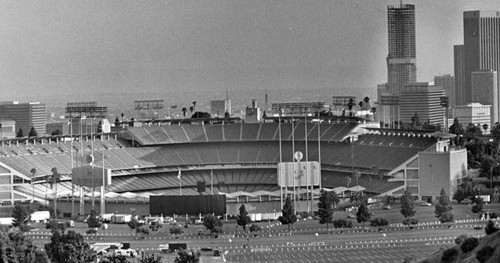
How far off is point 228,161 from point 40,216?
38.0m

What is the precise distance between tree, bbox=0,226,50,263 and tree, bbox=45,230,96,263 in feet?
2.20

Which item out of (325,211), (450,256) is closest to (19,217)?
(325,211)

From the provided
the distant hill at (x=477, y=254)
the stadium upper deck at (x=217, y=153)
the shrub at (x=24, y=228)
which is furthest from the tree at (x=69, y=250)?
the stadium upper deck at (x=217, y=153)

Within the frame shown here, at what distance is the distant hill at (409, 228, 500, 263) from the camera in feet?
152

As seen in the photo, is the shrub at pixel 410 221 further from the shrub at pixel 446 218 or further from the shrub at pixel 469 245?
the shrub at pixel 469 245

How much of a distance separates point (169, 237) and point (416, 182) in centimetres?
3151

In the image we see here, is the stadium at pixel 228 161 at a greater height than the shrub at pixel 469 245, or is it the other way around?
the stadium at pixel 228 161

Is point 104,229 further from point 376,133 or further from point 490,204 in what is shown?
point 376,133

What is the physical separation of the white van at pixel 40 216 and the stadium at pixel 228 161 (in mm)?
4692

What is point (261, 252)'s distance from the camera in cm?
7144

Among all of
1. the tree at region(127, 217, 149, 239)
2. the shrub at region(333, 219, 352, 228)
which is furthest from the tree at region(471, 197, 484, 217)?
the tree at region(127, 217, 149, 239)

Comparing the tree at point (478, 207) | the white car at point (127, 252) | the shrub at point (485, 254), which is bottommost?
the white car at point (127, 252)

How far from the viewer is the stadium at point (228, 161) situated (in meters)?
105

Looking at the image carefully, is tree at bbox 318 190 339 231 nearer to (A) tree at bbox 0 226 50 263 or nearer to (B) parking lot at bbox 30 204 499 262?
(B) parking lot at bbox 30 204 499 262
